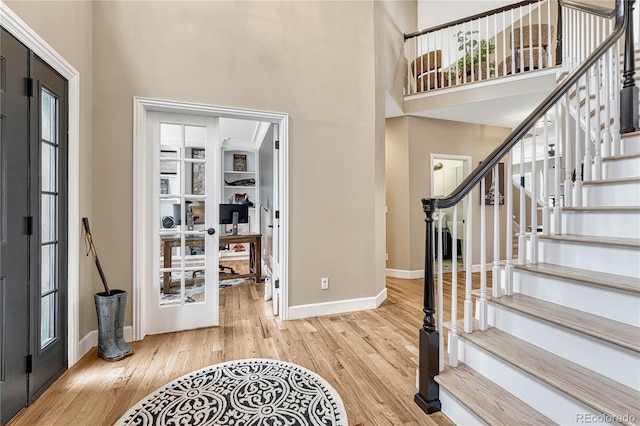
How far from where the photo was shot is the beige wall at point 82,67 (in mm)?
1982

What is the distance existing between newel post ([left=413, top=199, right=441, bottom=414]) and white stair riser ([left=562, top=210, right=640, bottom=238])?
3.88 feet

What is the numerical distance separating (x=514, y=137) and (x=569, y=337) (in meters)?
1.18

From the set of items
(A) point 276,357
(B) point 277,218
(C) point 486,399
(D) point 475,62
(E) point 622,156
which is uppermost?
(D) point 475,62

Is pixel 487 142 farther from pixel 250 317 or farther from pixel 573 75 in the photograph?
pixel 250 317

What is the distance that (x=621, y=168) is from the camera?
2119 mm

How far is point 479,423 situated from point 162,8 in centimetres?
388

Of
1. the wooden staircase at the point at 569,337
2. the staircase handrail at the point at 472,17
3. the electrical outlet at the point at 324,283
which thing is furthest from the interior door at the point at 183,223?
the staircase handrail at the point at 472,17

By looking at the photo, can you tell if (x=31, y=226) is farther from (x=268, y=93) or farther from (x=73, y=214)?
(x=268, y=93)

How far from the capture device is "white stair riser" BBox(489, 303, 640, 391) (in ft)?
3.92

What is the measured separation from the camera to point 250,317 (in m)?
3.11

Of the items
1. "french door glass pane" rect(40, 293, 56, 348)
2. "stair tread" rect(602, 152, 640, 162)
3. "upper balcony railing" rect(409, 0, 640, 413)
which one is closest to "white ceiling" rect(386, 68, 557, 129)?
"upper balcony railing" rect(409, 0, 640, 413)

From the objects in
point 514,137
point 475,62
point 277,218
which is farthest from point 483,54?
point 277,218

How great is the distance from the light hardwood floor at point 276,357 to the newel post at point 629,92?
247cm

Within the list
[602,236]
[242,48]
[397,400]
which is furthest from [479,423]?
[242,48]
